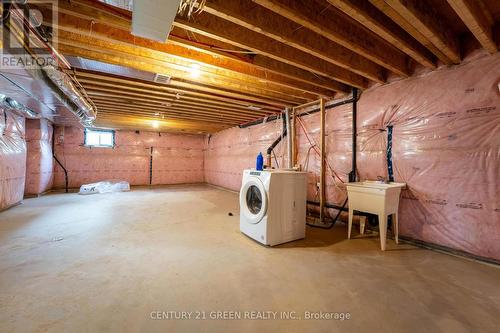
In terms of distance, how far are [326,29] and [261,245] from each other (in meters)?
2.34

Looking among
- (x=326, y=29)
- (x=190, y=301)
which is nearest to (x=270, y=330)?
(x=190, y=301)

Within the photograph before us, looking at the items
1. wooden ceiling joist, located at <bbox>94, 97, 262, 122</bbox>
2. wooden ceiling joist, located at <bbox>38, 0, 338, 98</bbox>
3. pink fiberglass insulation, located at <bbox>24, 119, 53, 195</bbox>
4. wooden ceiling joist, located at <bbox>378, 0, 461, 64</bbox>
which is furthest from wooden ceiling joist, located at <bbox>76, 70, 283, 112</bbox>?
pink fiberglass insulation, located at <bbox>24, 119, 53, 195</bbox>

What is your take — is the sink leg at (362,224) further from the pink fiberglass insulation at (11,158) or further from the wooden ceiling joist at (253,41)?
the pink fiberglass insulation at (11,158)

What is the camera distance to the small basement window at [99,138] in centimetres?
726

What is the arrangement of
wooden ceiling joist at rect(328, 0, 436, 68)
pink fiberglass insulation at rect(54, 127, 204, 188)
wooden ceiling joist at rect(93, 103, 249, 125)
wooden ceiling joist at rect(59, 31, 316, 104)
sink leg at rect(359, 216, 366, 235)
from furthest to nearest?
pink fiberglass insulation at rect(54, 127, 204, 188) → wooden ceiling joist at rect(93, 103, 249, 125) → sink leg at rect(359, 216, 366, 235) → wooden ceiling joist at rect(59, 31, 316, 104) → wooden ceiling joist at rect(328, 0, 436, 68)

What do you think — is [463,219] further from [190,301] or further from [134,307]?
[134,307]

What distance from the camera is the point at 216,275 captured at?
1.89 meters

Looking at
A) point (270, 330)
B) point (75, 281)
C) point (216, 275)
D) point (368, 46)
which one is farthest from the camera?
point (368, 46)

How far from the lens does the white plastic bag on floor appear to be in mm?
6176

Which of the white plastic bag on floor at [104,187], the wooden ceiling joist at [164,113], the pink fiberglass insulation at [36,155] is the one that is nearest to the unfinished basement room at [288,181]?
the wooden ceiling joist at [164,113]

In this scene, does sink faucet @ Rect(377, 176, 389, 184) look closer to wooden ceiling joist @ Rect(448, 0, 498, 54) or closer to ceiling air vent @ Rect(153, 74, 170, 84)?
wooden ceiling joist @ Rect(448, 0, 498, 54)

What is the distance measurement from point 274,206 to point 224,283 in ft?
3.44

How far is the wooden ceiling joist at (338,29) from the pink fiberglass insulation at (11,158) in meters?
5.27

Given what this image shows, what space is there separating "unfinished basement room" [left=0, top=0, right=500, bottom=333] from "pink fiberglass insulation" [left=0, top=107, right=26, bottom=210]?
48 mm
